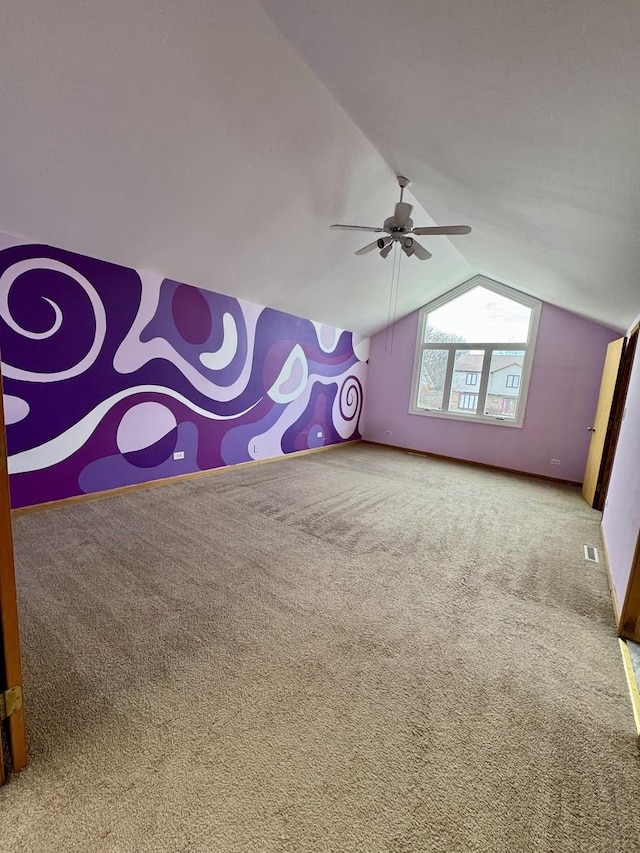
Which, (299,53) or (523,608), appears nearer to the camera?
(299,53)

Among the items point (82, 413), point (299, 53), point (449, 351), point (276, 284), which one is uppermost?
point (299, 53)

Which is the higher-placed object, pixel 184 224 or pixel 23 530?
pixel 184 224

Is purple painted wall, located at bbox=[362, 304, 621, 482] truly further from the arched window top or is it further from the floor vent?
the floor vent

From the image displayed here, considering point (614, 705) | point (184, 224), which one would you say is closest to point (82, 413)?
point (184, 224)

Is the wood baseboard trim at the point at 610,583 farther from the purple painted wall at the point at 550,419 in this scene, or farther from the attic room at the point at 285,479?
the purple painted wall at the point at 550,419

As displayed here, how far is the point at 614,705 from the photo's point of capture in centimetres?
159

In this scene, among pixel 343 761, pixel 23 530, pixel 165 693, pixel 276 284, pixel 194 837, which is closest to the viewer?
pixel 194 837

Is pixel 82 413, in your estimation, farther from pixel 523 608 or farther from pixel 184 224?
pixel 523 608

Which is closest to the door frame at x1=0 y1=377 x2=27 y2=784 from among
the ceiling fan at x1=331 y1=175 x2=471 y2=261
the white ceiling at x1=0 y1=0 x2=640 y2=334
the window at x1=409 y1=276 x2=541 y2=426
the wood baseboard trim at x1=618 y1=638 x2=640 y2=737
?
the white ceiling at x1=0 y1=0 x2=640 y2=334

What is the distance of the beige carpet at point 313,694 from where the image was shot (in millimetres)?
1101

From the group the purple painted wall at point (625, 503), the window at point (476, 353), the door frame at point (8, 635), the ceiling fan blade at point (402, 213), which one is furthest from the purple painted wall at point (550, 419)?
the door frame at point (8, 635)

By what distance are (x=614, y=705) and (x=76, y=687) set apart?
2361mm

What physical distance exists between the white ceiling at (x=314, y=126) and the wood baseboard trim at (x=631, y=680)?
240 cm

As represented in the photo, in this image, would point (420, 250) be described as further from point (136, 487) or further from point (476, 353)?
point (136, 487)
